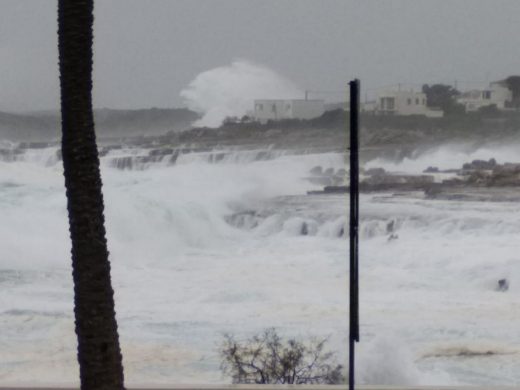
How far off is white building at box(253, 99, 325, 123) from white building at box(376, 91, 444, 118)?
→ 675 mm

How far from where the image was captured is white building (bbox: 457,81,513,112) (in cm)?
1158

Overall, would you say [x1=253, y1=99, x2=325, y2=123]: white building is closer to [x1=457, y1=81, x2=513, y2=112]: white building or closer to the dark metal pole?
[x1=457, y1=81, x2=513, y2=112]: white building

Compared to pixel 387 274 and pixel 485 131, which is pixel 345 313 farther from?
pixel 485 131

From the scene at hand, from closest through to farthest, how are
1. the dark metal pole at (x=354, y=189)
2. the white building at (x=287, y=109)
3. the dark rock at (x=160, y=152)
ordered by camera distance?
the dark metal pole at (x=354, y=189) < the white building at (x=287, y=109) < the dark rock at (x=160, y=152)

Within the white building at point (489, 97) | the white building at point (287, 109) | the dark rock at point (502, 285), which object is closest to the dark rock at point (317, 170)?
the white building at point (287, 109)

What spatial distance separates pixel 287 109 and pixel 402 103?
124 centimetres

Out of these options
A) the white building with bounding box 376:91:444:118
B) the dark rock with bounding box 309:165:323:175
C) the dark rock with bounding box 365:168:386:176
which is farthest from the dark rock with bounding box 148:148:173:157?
the white building with bounding box 376:91:444:118

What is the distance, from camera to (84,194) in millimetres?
2992

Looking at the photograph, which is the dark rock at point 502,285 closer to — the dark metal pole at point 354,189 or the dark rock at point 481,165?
the dark rock at point 481,165

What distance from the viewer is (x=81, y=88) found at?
2.99m

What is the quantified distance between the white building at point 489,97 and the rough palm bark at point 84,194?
29.1 ft

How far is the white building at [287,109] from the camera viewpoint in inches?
438

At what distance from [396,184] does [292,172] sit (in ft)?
4.13

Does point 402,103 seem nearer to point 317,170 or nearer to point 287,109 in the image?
point 287,109
